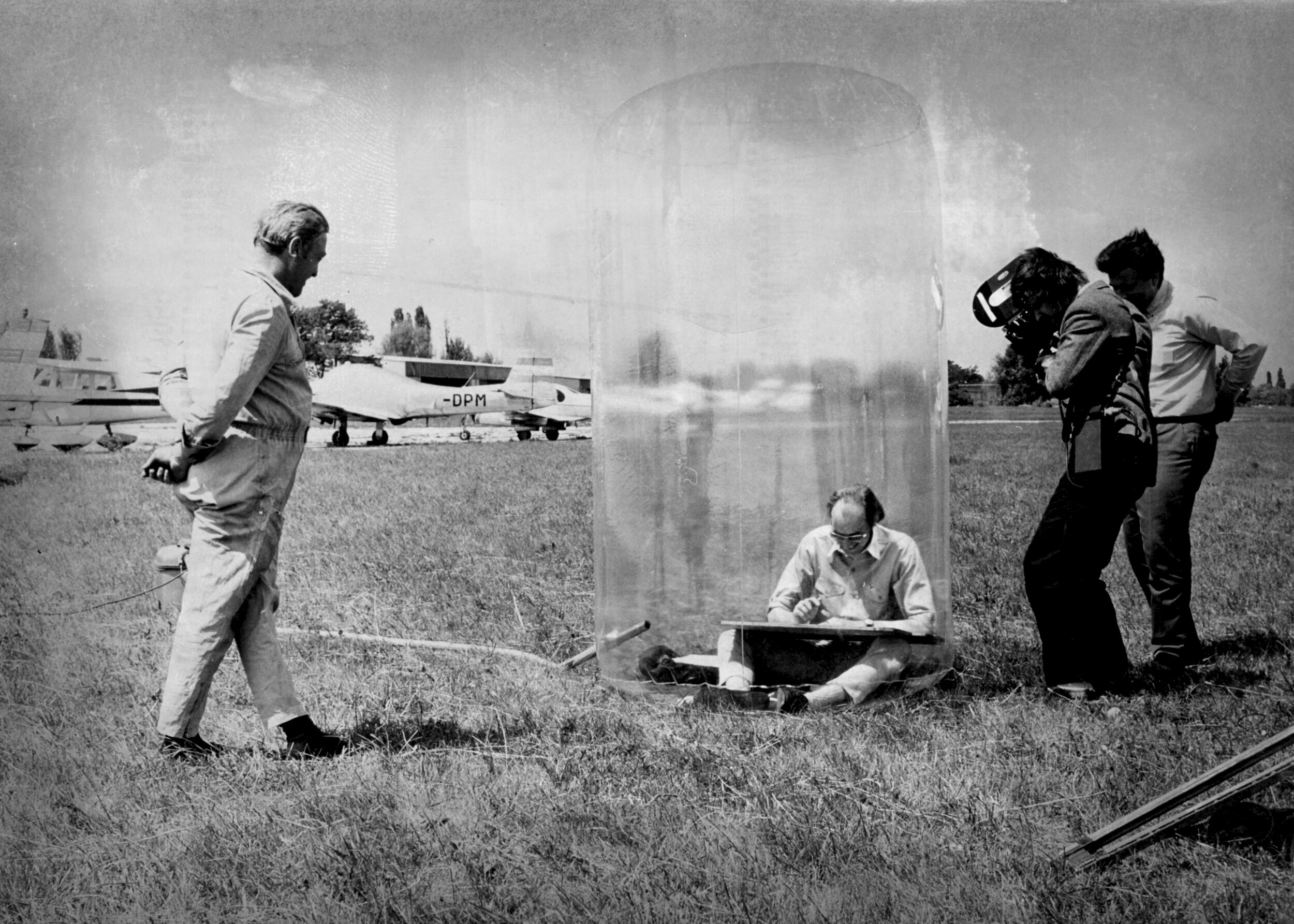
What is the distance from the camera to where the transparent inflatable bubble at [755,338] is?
3887 mm

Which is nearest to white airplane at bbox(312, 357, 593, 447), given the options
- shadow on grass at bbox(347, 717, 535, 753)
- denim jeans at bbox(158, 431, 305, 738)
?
shadow on grass at bbox(347, 717, 535, 753)

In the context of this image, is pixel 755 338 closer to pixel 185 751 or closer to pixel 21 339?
pixel 185 751

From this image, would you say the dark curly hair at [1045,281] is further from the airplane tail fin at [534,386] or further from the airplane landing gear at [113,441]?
the airplane tail fin at [534,386]

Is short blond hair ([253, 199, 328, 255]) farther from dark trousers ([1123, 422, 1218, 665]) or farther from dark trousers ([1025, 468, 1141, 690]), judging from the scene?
dark trousers ([1123, 422, 1218, 665])

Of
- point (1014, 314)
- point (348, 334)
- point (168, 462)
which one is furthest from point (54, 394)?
point (1014, 314)

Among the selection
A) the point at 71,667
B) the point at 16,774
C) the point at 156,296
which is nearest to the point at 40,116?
Result: the point at 156,296

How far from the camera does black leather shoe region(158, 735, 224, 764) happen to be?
124 inches

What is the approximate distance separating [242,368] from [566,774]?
151 centimetres

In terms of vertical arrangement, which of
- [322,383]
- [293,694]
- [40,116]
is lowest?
[293,694]

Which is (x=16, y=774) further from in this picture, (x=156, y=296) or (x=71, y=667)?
(x=156, y=296)

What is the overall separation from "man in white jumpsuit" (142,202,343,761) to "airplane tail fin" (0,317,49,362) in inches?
57.8

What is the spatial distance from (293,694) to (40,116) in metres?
2.61

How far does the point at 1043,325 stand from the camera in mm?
3959

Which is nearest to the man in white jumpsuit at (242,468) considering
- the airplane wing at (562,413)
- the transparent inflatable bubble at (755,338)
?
the transparent inflatable bubble at (755,338)
